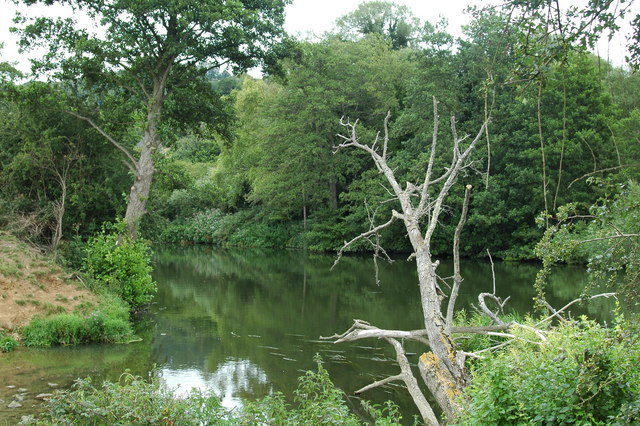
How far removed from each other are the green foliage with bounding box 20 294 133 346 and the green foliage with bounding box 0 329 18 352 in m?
0.26

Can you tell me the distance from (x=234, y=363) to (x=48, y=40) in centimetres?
1015

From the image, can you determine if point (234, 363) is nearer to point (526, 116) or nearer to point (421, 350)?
point (421, 350)

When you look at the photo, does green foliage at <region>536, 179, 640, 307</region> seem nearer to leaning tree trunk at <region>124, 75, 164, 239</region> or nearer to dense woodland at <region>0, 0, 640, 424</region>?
dense woodland at <region>0, 0, 640, 424</region>

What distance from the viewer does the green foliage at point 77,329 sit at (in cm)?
1048

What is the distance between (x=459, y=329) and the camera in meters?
8.35

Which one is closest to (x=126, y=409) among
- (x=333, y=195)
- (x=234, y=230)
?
(x=333, y=195)

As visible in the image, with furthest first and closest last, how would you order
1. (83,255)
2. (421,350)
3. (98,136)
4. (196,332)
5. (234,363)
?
(98,136)
(83,255)
(196,332)
(421,350)
(234,363)

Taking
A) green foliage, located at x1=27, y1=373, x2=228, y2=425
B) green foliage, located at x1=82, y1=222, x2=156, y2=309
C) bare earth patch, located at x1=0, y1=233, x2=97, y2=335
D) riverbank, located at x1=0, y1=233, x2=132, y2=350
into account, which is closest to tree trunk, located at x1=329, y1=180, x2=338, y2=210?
green foliage, located at x1=82, y1=222, x2=156, y2=309

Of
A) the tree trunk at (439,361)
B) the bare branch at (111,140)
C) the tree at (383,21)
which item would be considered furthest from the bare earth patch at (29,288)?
the tree at (383,21)

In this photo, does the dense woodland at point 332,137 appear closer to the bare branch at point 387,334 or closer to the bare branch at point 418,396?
the bare branch at point 387,334

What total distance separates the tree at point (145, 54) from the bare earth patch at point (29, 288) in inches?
113

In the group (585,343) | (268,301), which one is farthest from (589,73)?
(585,343)

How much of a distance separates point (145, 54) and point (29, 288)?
23.5 ft

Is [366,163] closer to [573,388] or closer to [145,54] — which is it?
[145,54]
